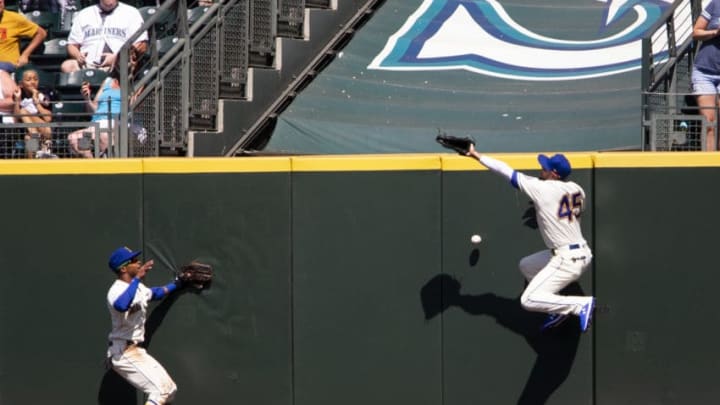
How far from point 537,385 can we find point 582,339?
18.8 inches

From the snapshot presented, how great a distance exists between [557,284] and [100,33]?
18.7ft

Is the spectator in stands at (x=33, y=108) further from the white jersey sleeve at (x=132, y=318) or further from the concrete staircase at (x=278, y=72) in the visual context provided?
the white jersey sleeve at (x=132, y=318)

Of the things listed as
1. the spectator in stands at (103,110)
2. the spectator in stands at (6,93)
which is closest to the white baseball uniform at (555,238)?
the spectator in stands at (103,110)

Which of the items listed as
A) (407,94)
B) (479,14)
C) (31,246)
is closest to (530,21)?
(479,14)

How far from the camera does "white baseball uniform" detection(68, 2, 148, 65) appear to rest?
41.4 feet

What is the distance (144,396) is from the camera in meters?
10.1

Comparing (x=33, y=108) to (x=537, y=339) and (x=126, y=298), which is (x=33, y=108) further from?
(x=537, y=339)

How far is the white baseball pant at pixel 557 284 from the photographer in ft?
30.0

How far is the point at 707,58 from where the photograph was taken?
34.2ft

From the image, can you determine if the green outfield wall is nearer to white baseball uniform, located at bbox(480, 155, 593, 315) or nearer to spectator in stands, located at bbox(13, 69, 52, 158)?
white baseball uniform, located at bbox(480, 155, 593, 315)

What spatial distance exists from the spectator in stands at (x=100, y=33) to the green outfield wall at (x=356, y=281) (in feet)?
9.12

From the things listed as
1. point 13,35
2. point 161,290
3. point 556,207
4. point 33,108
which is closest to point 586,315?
point 556,207

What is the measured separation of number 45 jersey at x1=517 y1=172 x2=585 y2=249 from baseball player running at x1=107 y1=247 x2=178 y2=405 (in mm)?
2916

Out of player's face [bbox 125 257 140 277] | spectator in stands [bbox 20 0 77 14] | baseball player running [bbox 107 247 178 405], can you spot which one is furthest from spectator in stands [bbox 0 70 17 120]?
spectator in stands [bbox 20 0 77 14]
